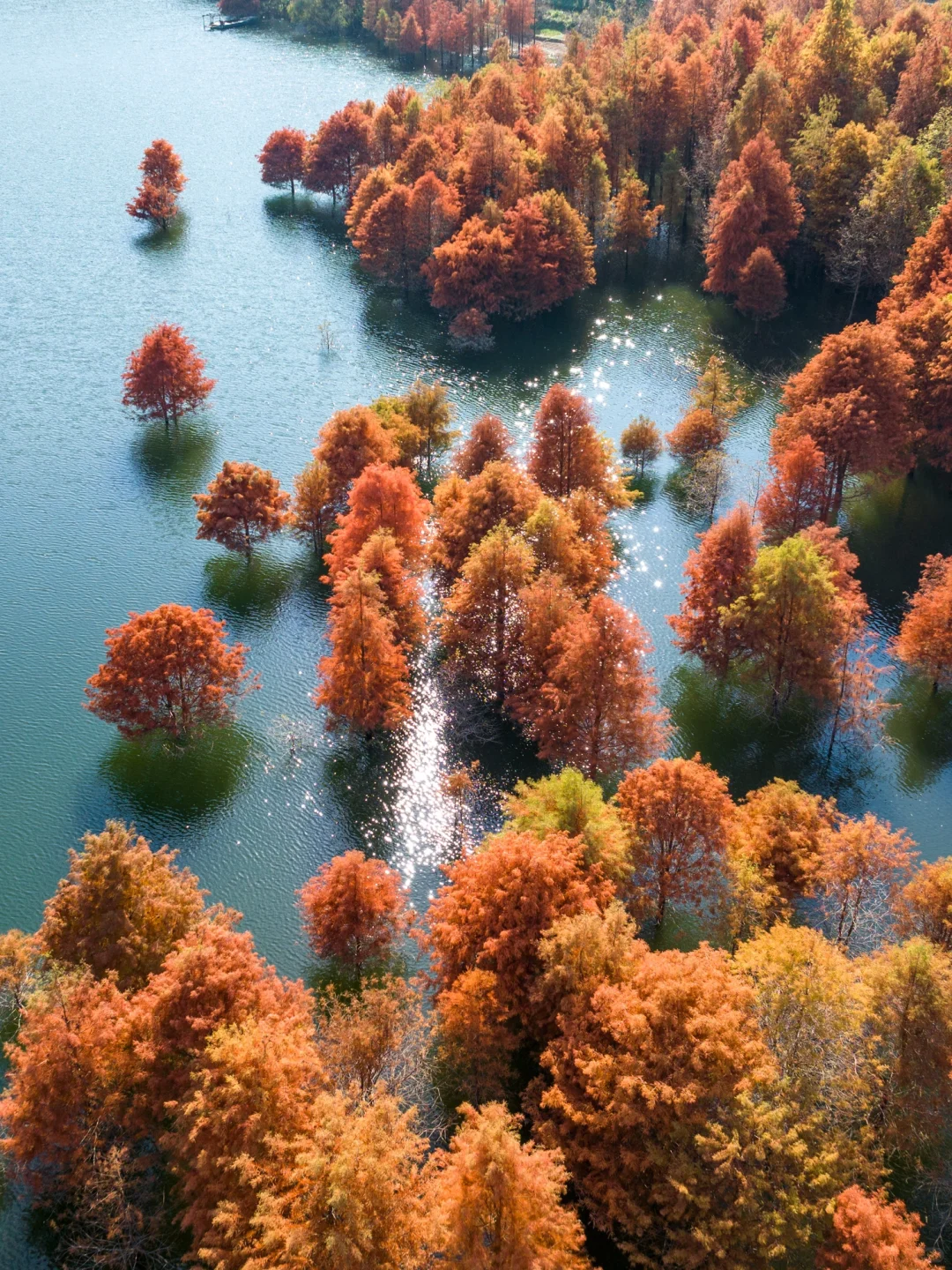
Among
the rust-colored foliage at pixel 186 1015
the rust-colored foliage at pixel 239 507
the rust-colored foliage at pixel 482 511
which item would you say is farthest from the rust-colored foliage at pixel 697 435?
the rust-colored foliage at pixel 186 1015

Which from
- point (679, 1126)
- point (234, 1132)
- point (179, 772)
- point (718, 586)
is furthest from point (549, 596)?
point (234, 1132)

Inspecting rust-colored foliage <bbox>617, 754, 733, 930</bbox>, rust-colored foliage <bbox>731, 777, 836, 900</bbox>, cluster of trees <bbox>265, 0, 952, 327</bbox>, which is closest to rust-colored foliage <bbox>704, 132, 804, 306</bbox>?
cluster of trees <bbox>265, 0, 952, 327</bbox>

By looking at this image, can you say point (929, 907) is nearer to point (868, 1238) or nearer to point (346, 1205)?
point (868, 1238)

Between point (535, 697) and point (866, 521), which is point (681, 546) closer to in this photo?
point (866, 521)

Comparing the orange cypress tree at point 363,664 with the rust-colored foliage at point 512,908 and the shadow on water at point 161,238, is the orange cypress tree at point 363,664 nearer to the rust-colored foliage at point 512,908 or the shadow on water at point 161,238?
the rust-colored foliage at point 512,908

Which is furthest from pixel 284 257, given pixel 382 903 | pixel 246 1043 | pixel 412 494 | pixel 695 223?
pixel 246 1043

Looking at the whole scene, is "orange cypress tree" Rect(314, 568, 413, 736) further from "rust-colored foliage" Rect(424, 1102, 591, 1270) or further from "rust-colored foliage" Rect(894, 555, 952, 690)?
"rust-colored foliage" Rect(894, 555, 952, 690)
